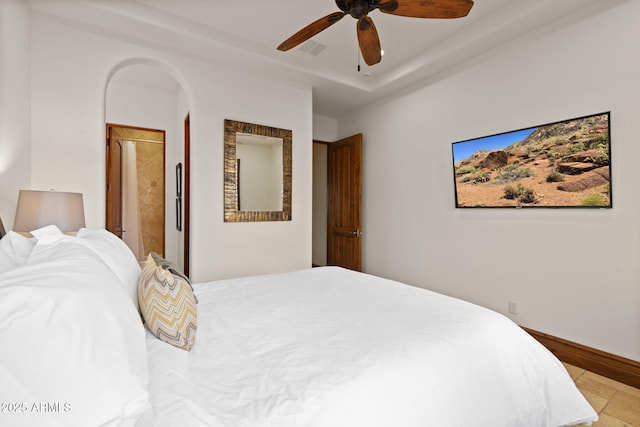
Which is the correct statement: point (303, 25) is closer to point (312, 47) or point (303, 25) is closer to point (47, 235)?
point (312, 47)

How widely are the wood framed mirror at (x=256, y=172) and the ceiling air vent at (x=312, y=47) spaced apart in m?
0.89

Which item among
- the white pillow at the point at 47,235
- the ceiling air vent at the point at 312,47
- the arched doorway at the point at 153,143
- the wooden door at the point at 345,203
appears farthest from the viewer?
the wooden door at the point at 345,203

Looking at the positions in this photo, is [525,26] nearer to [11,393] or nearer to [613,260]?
[613,260]

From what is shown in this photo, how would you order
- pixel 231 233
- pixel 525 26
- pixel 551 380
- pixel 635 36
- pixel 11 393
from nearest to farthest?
1. pixel 11 393
2. pixel 551 380
3. pixel 635 36
4. pixel 525 26
5. pixel 231 233

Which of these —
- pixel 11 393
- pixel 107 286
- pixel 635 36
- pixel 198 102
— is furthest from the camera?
pixel 198 102

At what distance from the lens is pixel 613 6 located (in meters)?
2.20

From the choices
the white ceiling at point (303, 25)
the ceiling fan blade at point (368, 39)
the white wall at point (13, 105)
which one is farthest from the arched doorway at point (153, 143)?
the ceiling fan blade at point (368, 39)

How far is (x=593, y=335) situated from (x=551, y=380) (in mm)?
1503

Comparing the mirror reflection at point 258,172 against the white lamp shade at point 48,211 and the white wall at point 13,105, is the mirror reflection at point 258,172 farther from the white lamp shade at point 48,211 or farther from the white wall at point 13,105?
the white wall at point 13,105

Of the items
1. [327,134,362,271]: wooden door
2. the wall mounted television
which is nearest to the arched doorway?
[327,134,362,271]: wooden door

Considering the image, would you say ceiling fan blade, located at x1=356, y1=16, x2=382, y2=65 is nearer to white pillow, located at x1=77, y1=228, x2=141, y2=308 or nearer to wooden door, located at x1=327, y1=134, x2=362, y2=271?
white pillow, located at x1=77, y1=228, x2=141, y2=308

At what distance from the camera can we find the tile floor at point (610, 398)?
1.76 meters

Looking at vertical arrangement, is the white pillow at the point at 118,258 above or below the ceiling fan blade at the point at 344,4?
below

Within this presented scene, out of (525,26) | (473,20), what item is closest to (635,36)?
(525,26)
